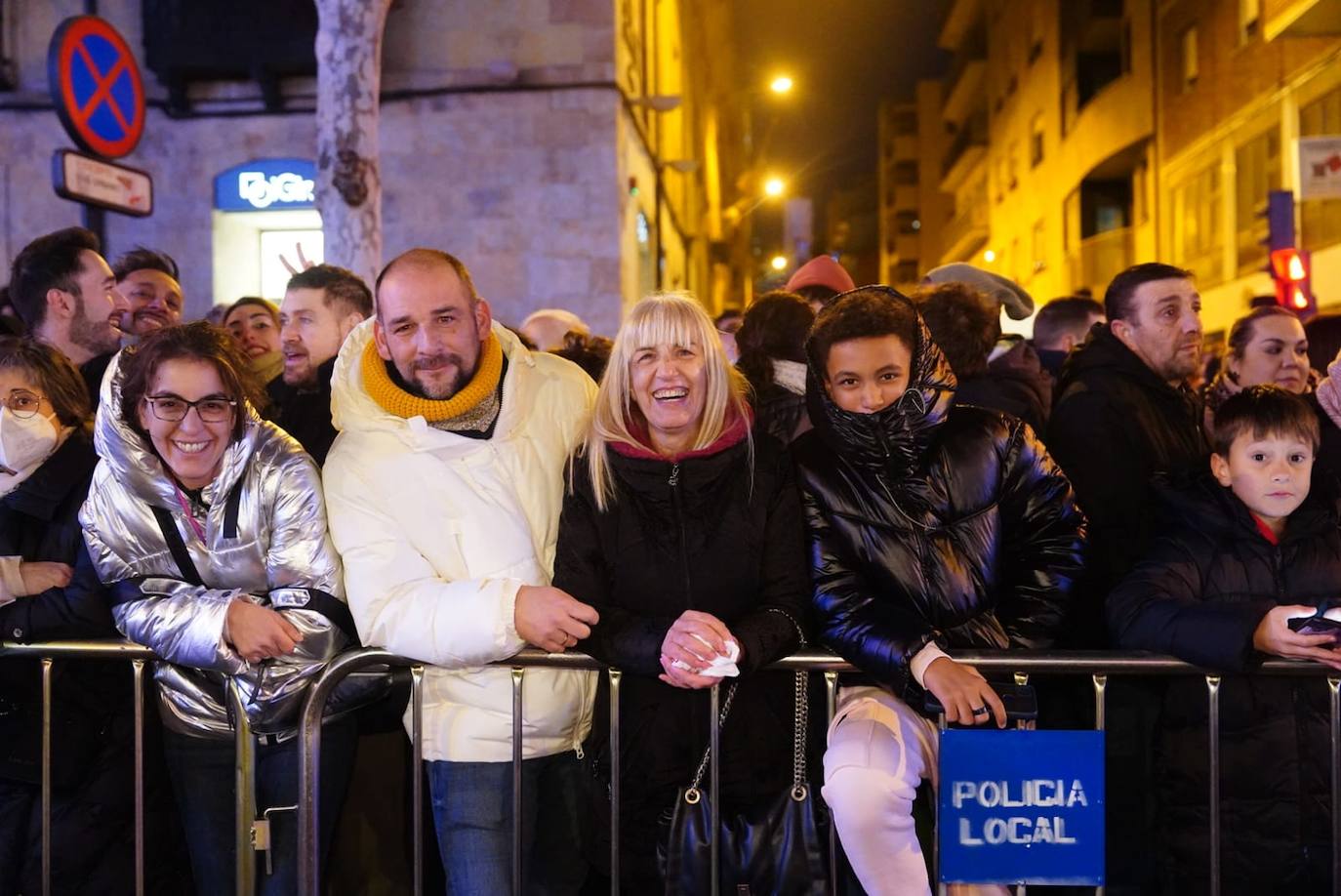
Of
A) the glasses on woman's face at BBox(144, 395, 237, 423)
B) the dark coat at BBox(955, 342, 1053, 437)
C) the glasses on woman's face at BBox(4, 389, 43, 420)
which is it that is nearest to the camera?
the glasses on woman's face at BBox(144, 395, 237, 423)

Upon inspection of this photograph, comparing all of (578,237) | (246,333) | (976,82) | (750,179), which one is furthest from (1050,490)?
(750,179)

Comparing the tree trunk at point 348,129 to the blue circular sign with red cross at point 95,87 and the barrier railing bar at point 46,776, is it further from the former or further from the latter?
the barrier railing bar at point 46,776

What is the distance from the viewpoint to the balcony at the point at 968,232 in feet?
164

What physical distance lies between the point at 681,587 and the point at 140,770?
67.6 inches

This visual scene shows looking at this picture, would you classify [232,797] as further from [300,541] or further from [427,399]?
[427,399]

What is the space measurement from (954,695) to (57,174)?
18.1 ft

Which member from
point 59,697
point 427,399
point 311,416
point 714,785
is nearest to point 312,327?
point 311,416

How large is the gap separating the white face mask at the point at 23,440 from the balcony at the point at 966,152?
50161mm

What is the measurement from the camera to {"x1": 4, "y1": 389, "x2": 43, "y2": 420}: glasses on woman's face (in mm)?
3502

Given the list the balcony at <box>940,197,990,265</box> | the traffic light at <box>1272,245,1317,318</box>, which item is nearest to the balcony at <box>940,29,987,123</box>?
the balcony at <box>940,197,990,265</box>

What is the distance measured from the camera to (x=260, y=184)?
13336 millimetres

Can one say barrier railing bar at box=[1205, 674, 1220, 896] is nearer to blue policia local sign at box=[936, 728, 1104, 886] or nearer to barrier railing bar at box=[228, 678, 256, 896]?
blue policia local sign at box=[936, 728, 1104, 886]

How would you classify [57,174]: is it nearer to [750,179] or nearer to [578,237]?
[578,237]

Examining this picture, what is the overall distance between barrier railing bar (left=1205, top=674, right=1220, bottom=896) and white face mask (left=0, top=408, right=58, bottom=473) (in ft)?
11.5
